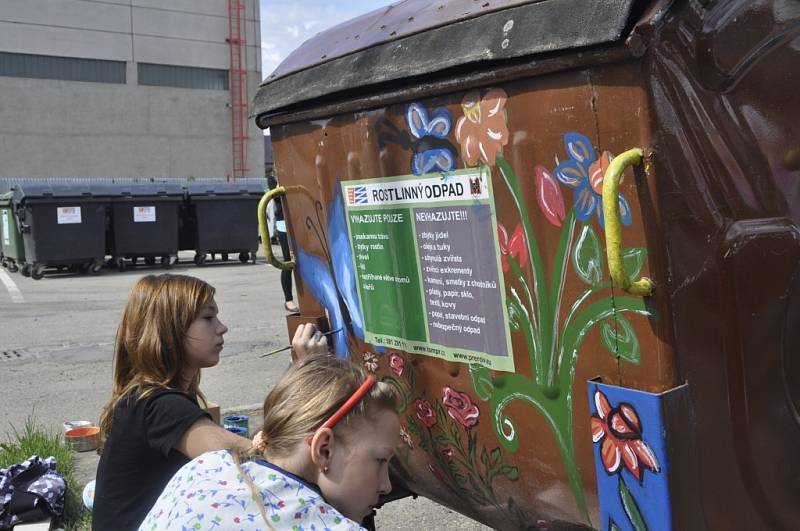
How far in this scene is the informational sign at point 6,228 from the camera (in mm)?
16672

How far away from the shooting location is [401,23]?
2820 mm

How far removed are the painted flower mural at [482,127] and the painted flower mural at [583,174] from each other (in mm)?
236

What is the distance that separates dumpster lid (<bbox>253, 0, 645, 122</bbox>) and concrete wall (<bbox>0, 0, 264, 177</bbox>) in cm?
3699

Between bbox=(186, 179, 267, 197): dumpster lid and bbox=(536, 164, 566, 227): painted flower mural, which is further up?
bbox=(186, 179, 267, 197): dumpster lid

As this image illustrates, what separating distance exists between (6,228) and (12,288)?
10.8 ft

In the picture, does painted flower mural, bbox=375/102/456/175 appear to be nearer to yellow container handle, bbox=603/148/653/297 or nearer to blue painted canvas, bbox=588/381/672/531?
yellow container handle, bbox=603/148/653/297

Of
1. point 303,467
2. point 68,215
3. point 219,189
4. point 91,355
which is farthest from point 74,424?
point 219,189

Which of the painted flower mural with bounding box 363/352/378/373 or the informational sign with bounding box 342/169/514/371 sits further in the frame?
the painted flower mural with bounding box 363/352/378/373

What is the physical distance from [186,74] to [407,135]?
39.9 metres

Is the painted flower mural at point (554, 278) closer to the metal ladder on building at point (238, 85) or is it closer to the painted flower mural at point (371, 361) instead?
the painted flower mural at point (371, 361)

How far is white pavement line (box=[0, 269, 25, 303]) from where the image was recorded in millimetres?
12698

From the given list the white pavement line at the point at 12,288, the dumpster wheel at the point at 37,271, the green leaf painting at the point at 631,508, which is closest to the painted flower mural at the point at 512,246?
the green leaf painting at the point at 631,508

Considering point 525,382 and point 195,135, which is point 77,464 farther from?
point 195,135

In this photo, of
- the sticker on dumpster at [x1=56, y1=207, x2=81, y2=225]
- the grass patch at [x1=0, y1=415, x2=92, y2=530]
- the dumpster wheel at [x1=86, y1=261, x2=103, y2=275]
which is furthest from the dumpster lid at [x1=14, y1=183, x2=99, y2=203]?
the grass patch at [x1=0, y1=415, x2=92, y2=530]
